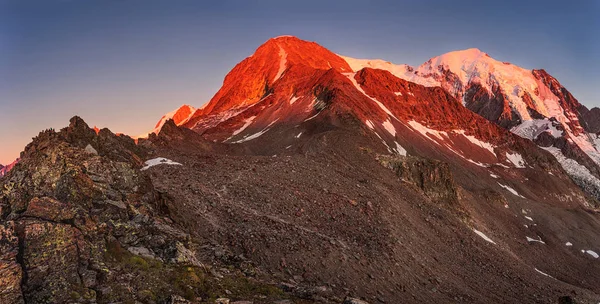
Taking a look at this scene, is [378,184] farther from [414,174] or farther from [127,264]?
[127,264]

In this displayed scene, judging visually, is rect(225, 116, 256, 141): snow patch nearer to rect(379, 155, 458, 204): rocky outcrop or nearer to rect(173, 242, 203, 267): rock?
rect(379, 155, 458, 204): rocky outcrop

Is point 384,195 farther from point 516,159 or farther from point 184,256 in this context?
point 516,159

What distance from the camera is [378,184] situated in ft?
167

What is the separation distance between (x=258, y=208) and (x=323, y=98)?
324ft

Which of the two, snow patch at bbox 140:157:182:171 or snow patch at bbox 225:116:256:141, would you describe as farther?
snow patch at bbox 225:116:256:141

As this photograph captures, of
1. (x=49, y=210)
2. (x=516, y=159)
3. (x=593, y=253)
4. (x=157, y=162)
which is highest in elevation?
(x=516, y=159)

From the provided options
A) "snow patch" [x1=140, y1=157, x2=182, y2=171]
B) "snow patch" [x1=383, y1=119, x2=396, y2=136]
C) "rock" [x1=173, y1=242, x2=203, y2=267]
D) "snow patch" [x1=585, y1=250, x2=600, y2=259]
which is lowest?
"snow patch" [x1=585, y1=250, x2=600, y2=259]

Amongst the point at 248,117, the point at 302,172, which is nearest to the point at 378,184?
the point at 302,172

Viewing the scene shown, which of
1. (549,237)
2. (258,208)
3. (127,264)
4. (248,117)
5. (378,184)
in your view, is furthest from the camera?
(248,117)

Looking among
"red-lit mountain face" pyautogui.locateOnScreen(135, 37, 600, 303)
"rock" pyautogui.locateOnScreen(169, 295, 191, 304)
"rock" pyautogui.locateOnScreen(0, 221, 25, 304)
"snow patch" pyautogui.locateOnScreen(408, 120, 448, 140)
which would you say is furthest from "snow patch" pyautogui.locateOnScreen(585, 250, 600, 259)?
"rock" pyautogui.locateOnScreen(0, 221, 25, 304)

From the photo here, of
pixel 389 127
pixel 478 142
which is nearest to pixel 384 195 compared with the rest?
pixel 389 127

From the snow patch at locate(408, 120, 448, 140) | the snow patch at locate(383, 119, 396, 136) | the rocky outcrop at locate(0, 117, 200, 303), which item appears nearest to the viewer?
the rocky outcrop at locate(0, 117, 200, 303)

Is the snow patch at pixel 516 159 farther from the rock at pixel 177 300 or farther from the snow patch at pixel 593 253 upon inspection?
the rock at pixel 177 300

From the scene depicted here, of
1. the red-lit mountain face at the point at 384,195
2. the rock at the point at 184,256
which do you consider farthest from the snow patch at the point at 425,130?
the rock at the point at 184,256
